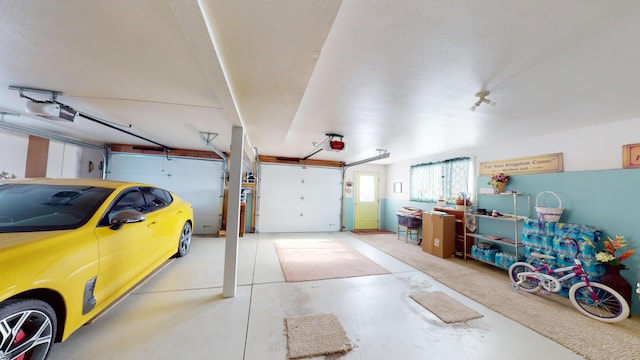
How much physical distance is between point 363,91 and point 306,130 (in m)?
1.63

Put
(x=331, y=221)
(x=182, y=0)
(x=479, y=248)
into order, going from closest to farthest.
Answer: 1. (x=182, y=0)
2. (x=479, y=248)
3. (x=331, y=221)

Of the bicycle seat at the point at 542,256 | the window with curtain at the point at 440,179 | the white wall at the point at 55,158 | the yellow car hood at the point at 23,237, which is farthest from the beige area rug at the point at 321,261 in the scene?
the white wall at the point at 55,158

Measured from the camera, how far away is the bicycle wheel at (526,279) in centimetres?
309

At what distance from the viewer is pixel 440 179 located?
5586 millimetres

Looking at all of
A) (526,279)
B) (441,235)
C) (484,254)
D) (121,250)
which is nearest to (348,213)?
(441,235)

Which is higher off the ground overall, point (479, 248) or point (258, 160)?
point (258, 160)

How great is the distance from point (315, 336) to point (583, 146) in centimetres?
444

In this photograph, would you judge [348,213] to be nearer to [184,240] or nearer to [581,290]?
[184,240]

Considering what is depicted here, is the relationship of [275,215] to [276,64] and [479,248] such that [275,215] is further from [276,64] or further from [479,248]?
[276,64]

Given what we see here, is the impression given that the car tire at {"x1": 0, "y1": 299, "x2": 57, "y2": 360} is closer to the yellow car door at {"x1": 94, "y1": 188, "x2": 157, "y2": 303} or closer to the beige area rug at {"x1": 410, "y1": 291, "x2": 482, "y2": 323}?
the yellow car door at {"x1": 94, "y1": 188, "x2": 157, "y2": 303}

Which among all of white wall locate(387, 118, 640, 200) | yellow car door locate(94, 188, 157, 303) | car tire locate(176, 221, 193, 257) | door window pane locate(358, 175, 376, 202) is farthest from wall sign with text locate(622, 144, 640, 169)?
car tire locate(176, 221, 193, 257)

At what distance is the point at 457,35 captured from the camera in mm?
1360

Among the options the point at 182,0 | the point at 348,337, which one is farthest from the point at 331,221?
the point at 182,0

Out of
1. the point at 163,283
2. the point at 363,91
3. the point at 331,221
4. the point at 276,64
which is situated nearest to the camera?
the point at 276,64
